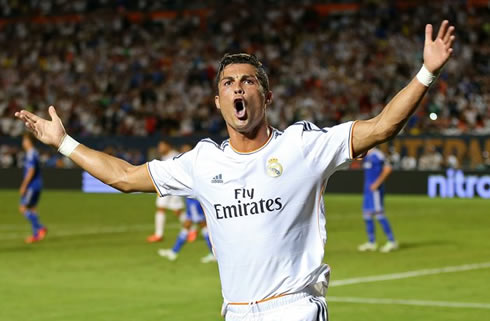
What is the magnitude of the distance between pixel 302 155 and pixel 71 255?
13349 millimetres

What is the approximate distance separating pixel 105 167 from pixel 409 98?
184cm

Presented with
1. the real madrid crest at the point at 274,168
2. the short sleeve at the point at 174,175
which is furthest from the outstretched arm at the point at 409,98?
the short sleeve at the point at 174,175

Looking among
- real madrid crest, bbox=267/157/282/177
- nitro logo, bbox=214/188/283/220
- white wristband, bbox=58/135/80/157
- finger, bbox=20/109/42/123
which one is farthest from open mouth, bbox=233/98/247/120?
finger, bbox=20/109/42/123

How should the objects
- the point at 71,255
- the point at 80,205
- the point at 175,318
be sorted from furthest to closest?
the point at 80,205, the point at 71,255, the point at 175,318

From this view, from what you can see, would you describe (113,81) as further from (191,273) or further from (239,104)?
(239,104)

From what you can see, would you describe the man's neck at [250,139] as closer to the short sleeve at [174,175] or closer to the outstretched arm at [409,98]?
the short sleeve at [174,175]

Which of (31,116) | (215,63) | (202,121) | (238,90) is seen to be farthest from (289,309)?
(215,63)

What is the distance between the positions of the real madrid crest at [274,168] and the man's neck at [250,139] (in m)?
0.14

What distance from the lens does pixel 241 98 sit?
204 inches

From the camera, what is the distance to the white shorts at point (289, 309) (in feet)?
16.8

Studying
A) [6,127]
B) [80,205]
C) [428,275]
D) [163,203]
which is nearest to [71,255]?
[163,203]

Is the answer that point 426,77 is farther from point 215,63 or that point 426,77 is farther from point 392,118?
point 215,63

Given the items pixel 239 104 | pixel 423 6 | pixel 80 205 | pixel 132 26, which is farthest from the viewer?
pixel 132 26

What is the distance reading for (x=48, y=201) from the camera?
3180cm
